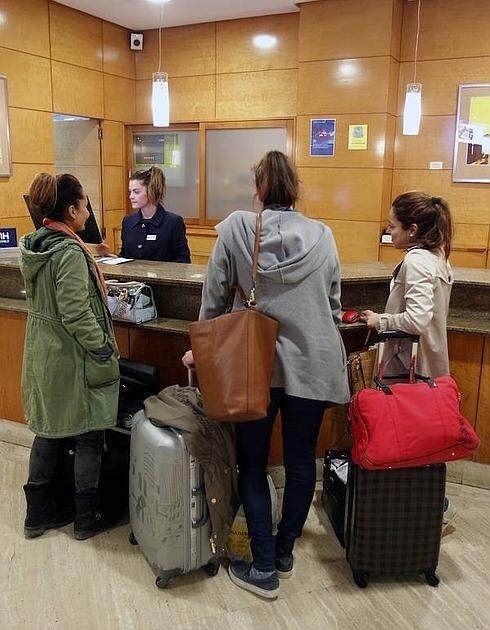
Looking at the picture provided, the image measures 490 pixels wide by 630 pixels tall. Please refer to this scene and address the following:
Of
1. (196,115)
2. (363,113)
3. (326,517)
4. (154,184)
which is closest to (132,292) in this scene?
(154,184)

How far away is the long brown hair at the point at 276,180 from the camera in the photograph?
1842 mm

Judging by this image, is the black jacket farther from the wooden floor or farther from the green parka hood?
the wooden floor

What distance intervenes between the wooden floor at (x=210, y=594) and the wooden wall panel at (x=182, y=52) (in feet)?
15.8

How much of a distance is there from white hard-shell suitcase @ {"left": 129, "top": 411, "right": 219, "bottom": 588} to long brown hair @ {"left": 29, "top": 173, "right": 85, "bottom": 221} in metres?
0.82

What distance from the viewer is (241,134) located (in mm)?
5758

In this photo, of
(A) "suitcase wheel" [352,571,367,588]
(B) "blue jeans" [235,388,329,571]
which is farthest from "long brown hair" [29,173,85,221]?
(A) "suitcase wheel" [352,571,367,588]

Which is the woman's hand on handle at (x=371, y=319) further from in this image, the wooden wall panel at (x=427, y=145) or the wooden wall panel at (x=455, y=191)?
the wooden wall panel at (x=427, y=145)

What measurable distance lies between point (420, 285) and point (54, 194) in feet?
4.43

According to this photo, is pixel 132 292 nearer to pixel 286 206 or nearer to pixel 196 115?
pixel 286 206

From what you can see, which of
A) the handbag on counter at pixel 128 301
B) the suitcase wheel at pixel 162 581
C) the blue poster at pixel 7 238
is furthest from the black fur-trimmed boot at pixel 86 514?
the blue poster at pixel 7 238

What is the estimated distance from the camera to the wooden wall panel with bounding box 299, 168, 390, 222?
517cm

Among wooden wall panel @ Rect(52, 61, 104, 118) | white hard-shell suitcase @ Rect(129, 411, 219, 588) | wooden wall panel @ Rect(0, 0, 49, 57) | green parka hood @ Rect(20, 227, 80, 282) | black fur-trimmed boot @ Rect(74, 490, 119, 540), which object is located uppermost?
wooden wall panel @ Rect(0, 0, 49, 57)

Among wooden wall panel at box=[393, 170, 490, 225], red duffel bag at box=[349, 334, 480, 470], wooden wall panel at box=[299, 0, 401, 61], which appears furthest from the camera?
wooden wall panel at box=[393, 170, 490, 225]

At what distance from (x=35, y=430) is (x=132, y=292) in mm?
737
